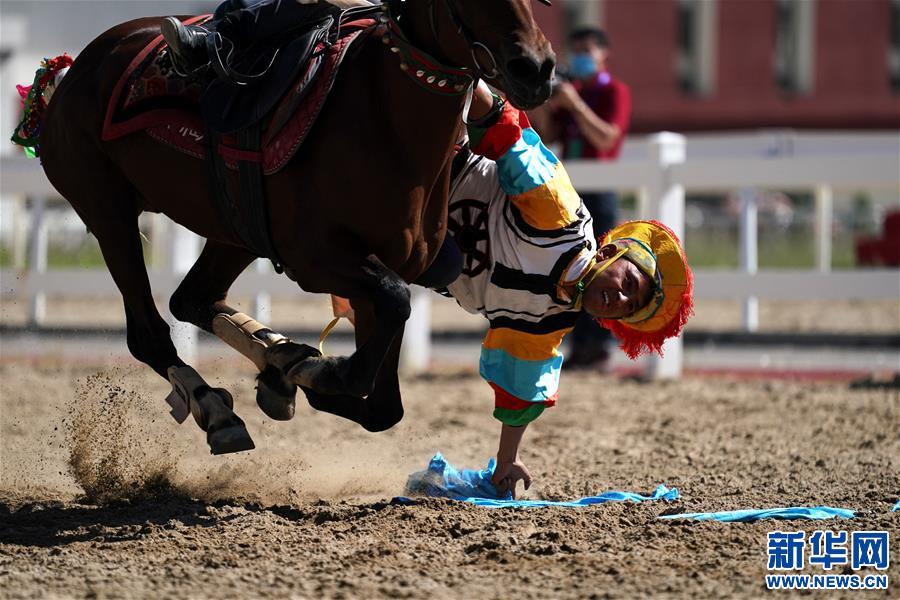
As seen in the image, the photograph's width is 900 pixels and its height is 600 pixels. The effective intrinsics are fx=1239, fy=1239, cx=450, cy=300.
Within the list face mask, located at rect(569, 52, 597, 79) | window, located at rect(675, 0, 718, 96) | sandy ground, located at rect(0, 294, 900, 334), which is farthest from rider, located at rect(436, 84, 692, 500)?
window, located at rect(675, 0, 718, 96)

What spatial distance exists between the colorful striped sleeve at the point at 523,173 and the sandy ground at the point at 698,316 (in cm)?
631

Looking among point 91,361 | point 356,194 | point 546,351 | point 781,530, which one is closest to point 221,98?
point 356,194

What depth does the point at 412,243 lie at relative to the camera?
4008 millimetres

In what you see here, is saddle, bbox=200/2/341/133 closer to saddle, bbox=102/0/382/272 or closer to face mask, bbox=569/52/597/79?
saddle, bbox=102/0/382/272

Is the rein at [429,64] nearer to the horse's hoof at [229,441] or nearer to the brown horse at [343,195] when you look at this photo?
the brown horse at [343,195]

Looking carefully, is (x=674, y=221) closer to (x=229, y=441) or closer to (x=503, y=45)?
(x=229, y=441)

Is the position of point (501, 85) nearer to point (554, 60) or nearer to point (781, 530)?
point (554, 60)

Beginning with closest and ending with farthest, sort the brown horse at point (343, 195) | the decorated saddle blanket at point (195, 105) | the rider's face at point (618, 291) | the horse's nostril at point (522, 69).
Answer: the horse's nostril at point (522, 69) → the brown horse at point (343, 195) → the decorated saddle blanket at point (195, 105) → the rider's face at point (618, 291)

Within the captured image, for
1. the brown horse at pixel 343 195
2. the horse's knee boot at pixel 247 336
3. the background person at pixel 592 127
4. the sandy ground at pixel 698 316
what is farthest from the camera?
the sandy ground at pixel 698 316

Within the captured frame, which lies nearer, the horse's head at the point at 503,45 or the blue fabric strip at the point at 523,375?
the horse's head at the point at 503,45

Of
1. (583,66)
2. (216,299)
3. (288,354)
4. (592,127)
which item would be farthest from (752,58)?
(288,354)

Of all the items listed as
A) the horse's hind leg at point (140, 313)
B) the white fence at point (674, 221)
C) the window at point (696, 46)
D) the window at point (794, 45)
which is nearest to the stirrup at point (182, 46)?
the horse's hind leg at point (140, 313)

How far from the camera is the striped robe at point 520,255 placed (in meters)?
4.38

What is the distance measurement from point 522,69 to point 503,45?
95 mm
